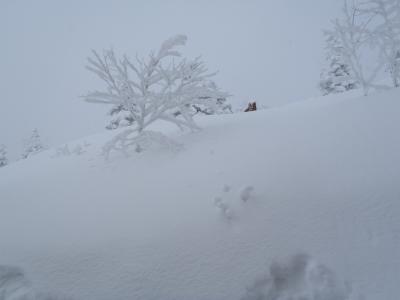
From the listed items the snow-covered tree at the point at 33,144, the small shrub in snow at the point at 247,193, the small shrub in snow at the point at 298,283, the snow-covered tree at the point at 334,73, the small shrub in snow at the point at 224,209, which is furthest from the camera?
the snow-covered tree at the point at 33,144

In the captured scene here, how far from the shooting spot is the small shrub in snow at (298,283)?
2086mm

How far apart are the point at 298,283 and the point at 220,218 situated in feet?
2.97

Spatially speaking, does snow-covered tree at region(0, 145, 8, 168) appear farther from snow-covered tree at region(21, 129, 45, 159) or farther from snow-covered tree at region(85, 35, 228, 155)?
snow-covered tree at region(85, 35, 228, 155)

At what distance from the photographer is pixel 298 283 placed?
2.21 metres

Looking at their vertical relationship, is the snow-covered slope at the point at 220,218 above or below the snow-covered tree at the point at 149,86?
below

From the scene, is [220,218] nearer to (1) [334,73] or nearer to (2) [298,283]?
(2) [298,283]

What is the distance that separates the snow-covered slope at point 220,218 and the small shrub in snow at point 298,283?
5 centimetres

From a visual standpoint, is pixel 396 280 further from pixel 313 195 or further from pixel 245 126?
pixel 245 126

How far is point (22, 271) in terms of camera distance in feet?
8.42

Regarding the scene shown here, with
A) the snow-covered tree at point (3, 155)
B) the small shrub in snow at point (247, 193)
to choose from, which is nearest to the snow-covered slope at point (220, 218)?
the small shrub in snow at point (247, 193)

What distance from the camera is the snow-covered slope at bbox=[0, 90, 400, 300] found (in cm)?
229

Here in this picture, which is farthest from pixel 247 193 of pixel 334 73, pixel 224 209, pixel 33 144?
pixel 33 144

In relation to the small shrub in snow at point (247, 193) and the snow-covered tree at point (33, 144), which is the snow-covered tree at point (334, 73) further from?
the snow-covered tree at point (33, 144)

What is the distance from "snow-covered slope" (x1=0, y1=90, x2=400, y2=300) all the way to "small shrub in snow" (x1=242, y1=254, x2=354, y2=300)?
50mm
